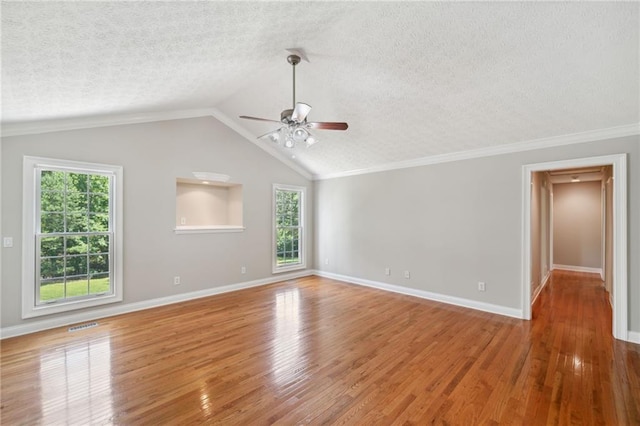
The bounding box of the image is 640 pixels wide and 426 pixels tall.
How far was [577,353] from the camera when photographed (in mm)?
2916

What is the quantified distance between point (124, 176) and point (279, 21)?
333 cm

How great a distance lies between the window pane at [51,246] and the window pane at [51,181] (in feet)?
2.19

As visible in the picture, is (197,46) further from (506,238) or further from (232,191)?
(506,238)

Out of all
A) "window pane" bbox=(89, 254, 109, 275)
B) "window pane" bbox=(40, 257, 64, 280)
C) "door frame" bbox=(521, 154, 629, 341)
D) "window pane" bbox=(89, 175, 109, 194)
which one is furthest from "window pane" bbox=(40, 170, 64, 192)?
"door frame" bbox=(521, 154, 629, 341)

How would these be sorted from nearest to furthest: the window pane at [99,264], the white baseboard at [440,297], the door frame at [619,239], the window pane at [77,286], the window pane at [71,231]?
1. the door frame at [619,239]
2. the window pane at [71,231]
3. the window pane at [77,286]
4. the window pane at [99,264]
5. the white baseboard at [440,297]

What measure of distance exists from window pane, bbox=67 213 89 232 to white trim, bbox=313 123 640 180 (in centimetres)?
494

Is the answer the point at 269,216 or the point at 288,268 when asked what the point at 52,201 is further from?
the point at 288,268

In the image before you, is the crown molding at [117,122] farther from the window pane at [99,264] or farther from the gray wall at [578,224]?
the gray wall at [578,224]

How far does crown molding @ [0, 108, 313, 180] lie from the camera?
338 centimetres

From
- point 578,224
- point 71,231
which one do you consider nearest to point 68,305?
point 71,231

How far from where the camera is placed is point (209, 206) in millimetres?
5820

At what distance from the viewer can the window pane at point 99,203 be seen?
157 inches

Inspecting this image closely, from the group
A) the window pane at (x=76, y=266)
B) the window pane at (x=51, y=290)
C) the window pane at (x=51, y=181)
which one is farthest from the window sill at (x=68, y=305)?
the window pane at (x=51, y=181)

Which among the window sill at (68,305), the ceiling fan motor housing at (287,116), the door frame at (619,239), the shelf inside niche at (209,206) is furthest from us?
the shelf inside niche at (209,206)
